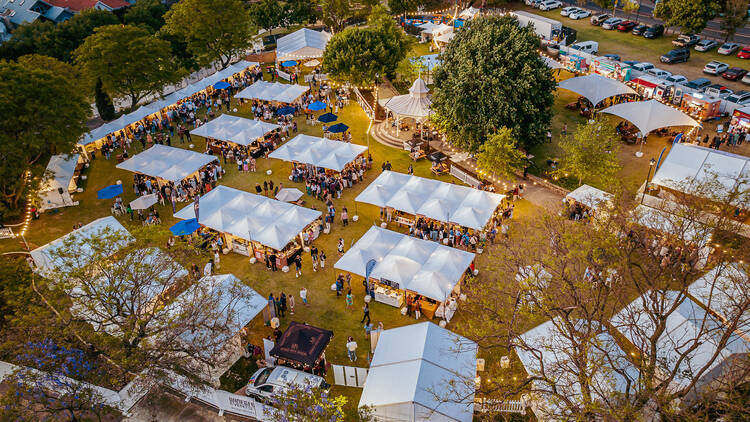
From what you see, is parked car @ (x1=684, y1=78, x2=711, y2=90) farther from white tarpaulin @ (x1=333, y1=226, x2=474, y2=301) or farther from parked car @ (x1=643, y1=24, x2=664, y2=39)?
white tarpaulin @ (x1=333, y1=226, x2=474, y2=301)

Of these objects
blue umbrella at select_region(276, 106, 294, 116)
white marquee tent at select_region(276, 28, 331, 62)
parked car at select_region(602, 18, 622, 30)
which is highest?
white marquee tent at select_region(276, 28, 331, 62)

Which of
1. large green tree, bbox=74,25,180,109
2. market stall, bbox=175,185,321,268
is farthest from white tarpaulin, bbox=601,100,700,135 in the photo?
large green tree, bbox=74,25,180,109

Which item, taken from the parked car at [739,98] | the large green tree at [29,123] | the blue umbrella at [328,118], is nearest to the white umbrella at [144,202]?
the large green tree at [29,123]

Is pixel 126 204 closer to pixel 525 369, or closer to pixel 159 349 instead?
pixel 159 349

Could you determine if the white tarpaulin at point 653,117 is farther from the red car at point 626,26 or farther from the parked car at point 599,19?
the parked car at point 599,19

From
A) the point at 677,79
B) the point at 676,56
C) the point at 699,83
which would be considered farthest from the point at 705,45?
the point at 677,79

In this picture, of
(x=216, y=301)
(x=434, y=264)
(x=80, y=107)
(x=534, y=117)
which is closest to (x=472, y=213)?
(x=434, y=264)

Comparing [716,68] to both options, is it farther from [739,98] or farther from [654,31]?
[654,31]
